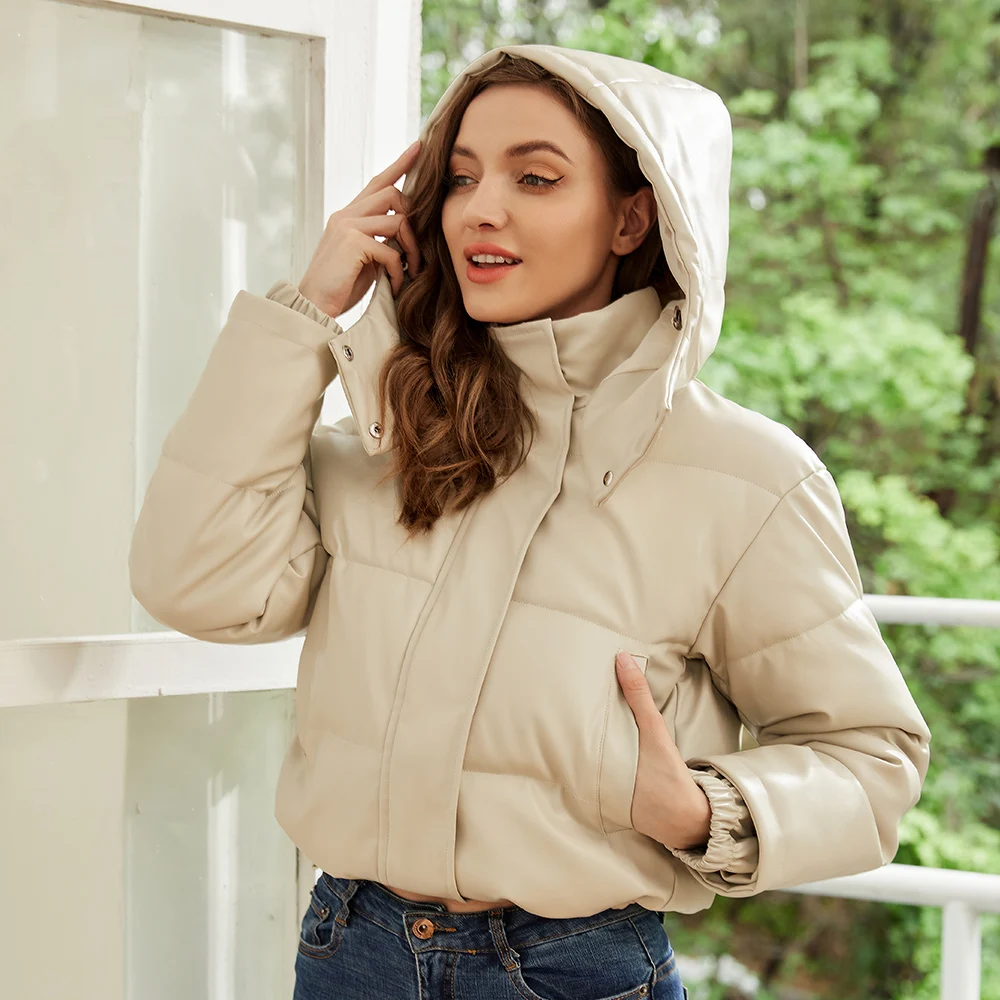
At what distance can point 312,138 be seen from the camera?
1508mm

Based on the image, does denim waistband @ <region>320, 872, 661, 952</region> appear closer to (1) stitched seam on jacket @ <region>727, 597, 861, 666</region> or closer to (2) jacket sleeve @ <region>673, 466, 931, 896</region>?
(2) jacket sleeve @ <region>673, 466, 931, 896</region>

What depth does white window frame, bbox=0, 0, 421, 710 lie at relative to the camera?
1.40 metres

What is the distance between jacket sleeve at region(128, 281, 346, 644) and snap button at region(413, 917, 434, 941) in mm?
342

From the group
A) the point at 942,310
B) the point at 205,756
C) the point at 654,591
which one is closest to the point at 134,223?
the point at 205,756

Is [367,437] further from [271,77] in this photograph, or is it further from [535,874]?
[271,77]

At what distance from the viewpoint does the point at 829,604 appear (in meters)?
1.15

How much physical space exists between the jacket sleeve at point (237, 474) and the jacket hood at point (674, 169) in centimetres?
34

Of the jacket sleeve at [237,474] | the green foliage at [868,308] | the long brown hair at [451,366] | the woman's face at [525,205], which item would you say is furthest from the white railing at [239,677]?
the green foliage at [868,308]

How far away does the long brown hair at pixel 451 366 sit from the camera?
3.92 ft

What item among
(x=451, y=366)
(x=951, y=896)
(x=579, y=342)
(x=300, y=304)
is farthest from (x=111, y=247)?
(x=951, y=896)

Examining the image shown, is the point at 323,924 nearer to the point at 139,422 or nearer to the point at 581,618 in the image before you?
the point at 581,618

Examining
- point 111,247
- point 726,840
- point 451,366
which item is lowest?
point 726,840

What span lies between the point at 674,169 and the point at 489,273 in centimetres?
21

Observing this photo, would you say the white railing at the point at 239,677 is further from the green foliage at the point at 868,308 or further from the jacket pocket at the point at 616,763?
the green foliage at the point at 868,308
